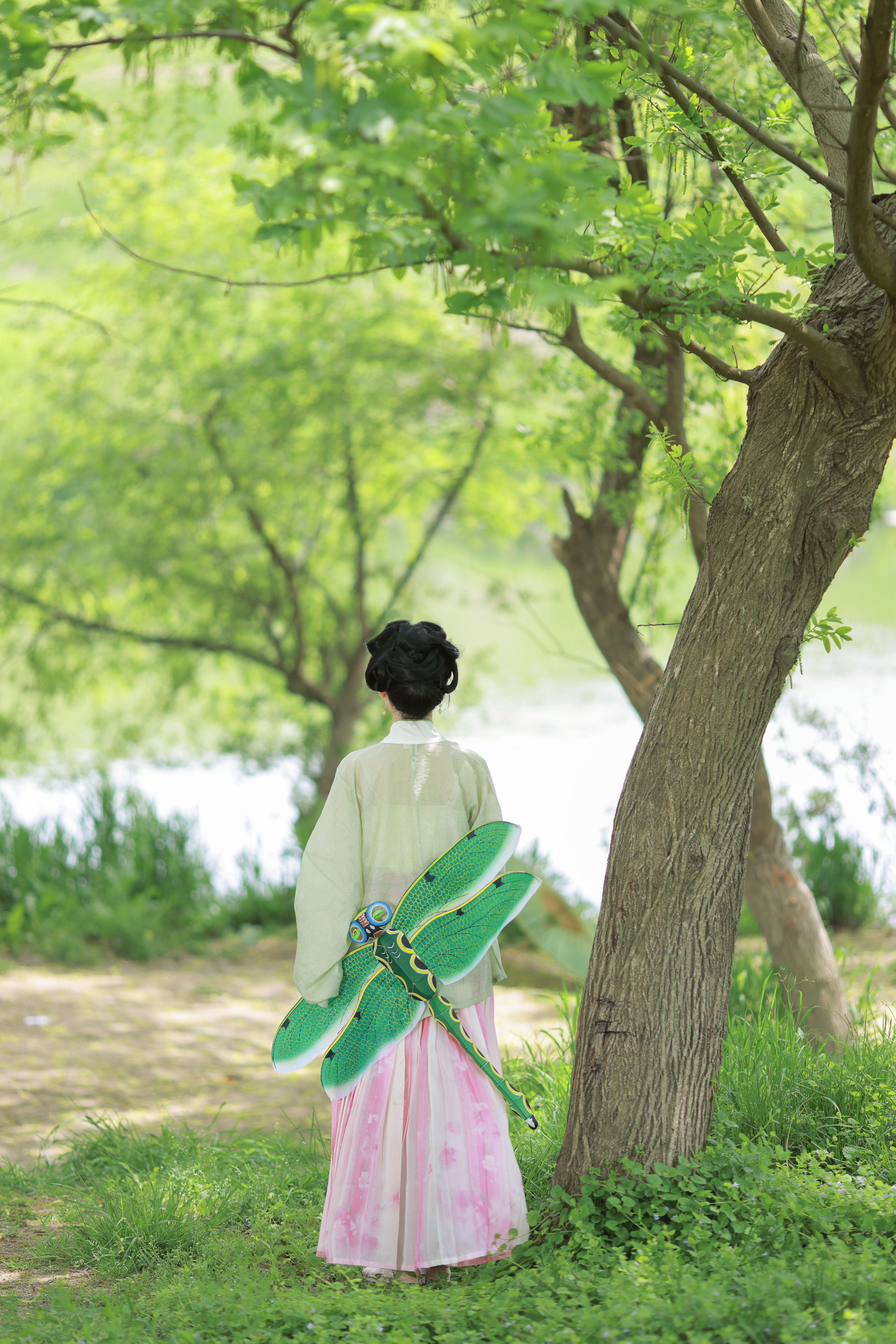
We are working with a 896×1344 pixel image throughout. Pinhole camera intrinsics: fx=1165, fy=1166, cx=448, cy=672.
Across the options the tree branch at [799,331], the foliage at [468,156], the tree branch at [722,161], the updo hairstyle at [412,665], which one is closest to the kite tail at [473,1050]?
the updo hairstyle at [412,665]

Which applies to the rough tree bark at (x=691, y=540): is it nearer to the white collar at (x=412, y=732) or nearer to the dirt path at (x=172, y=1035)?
the dirt path at (x=172, y=1035)

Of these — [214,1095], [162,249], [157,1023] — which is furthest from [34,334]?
[214,1095]

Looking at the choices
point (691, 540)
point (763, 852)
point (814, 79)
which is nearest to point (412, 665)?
point (691, 540)

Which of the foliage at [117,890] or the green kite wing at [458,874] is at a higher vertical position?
the green kite wing at [458,874]

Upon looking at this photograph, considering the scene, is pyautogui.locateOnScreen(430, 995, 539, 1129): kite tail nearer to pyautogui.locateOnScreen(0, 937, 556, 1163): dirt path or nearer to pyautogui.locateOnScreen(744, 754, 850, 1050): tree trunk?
pyautogui.locateOnScreen(0, 937, 556, 1163): dirt path

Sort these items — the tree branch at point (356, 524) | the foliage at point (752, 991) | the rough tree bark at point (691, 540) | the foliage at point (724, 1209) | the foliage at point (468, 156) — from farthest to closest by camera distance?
the tree branch at point (356, 524), the foliage at point (752, 991), the rough tree bark at point (691, 540), the foliage at point (724, 1209), the foliage at point (468, 156)

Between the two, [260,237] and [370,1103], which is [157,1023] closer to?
[370,1103]

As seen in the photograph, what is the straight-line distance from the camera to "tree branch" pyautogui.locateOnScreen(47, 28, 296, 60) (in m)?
2.21

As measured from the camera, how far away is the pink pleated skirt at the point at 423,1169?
2.68m

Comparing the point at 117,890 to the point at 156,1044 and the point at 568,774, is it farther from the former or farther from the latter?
the point at 568,774

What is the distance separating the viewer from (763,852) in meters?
4.38

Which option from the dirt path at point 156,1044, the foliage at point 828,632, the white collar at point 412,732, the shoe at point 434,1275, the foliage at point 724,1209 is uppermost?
the foliage at point 828,632

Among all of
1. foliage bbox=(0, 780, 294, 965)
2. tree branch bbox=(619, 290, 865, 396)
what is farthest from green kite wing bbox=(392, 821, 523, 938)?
foliage bbox=(0, 780, 294, 965)

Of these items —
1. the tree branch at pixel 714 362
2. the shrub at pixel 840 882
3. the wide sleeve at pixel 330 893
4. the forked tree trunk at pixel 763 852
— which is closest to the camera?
the wide sleeve at pixel 330 893
